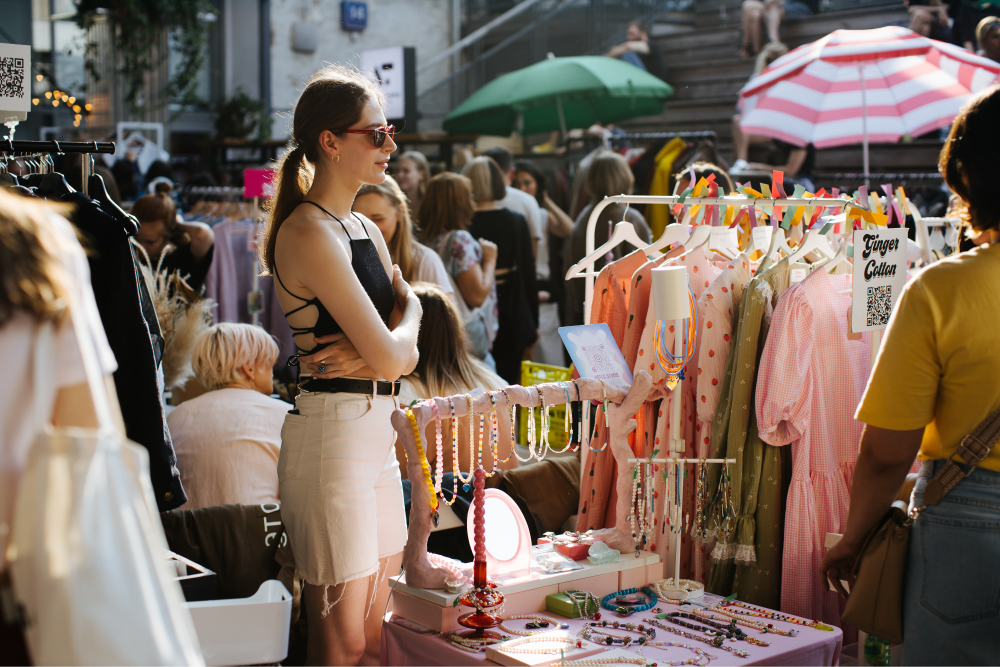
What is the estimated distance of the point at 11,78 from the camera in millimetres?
2473

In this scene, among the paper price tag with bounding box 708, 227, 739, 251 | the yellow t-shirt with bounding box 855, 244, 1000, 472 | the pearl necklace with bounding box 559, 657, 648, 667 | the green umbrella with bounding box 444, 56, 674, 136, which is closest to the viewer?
the yellow t-shirt with bounding box 855, 244, 1000, 472

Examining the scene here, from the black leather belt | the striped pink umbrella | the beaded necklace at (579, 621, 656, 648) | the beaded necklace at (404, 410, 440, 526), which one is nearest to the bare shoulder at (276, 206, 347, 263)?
the black leather belt

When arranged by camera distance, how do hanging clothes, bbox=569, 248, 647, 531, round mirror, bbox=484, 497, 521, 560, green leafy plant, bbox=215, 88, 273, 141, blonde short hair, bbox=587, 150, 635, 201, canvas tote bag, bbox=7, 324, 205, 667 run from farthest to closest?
green leafy plant, bbox=215, 88, 273, 141 < blonde short hair, bbox=587, 150, 635, 201 < hanging clothes, bbox=569, 248, 647, 531 < round mirror, bbox=484, 497, 521, 560 < canvas tote bag, bbox=7, 324, 205, 667

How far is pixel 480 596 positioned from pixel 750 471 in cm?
103

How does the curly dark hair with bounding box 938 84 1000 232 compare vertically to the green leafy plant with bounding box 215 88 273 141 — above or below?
below

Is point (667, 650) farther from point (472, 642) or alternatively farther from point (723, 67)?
point (723, 67)

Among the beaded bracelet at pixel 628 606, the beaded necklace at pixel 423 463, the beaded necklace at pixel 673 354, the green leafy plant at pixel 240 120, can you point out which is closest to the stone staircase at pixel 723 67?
the green leafy plant at pixel 240 120

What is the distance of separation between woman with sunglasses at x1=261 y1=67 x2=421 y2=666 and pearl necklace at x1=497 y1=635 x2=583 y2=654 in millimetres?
353

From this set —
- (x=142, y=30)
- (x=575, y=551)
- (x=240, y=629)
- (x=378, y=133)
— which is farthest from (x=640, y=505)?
(x=142, y=30)

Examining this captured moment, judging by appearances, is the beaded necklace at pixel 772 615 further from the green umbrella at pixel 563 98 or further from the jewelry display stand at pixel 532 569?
the green umbrella at pixel 563 98

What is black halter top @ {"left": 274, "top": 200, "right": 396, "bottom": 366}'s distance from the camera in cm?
196

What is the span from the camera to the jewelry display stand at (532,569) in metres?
2.06

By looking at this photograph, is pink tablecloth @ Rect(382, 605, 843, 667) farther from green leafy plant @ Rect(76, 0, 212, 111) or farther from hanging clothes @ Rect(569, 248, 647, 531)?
green leafy plant @ Rect(76, 0, 212, 111)

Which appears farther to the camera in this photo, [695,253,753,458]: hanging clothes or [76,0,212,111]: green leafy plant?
[76,0,212,111]: green leafy plant
